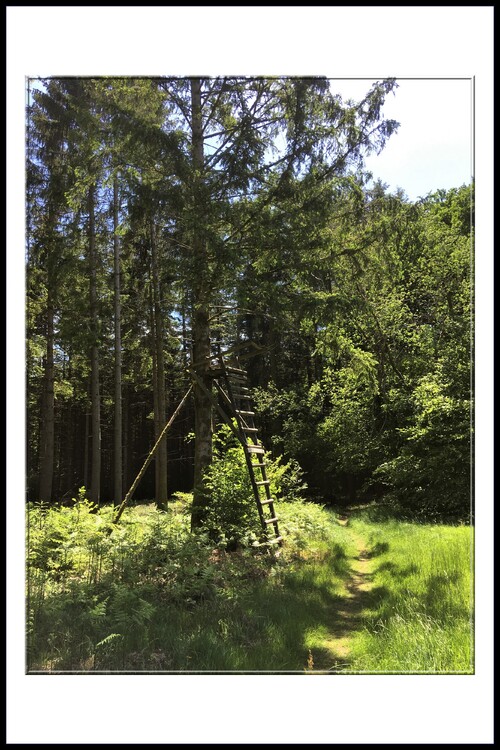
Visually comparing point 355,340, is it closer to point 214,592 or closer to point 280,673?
point 214,592

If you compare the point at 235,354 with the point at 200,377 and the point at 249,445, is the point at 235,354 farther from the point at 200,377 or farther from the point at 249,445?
the point at 249,445

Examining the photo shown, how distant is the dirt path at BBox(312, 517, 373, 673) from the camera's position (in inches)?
131

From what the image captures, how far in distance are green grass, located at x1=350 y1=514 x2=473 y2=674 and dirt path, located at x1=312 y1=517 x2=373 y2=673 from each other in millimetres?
102

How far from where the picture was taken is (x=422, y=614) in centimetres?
346

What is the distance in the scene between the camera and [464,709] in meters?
2.65

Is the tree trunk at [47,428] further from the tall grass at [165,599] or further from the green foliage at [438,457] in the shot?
the green foliage at [438,457]

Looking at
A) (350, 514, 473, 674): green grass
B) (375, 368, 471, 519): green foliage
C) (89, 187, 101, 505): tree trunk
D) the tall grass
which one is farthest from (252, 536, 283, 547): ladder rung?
(89, 187, 101, 505): tree trunk

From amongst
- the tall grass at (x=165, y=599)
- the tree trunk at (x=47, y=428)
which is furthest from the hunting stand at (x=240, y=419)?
the tree trunk at (x=47, y=428)

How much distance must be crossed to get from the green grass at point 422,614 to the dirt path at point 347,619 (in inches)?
4.0

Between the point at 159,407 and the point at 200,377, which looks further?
the point at 159,407

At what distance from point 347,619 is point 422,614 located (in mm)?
927

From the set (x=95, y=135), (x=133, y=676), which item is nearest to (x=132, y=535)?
(x=133, y=676)

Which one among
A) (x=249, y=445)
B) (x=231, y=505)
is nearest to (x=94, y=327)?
(x=249, y=445)
